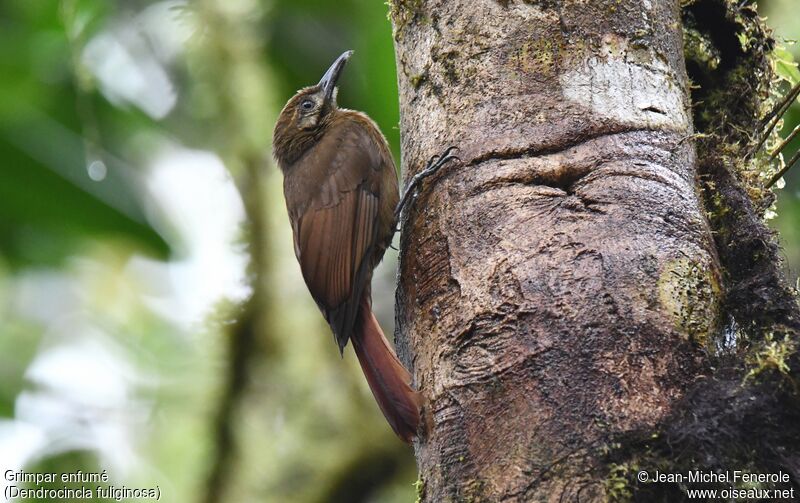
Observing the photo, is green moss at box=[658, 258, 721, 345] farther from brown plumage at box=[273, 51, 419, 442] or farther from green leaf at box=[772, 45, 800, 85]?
green leaf at box=[772, 45, 800, 85]

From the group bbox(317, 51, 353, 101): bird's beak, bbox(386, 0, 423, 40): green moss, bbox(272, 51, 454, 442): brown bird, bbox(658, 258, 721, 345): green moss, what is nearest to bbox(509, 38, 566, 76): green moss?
bbox(386, 0, 423, 40): green moss

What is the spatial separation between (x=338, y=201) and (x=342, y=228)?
0.14 m

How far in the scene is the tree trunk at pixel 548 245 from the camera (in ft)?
6.59

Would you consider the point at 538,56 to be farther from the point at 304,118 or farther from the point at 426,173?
the point at 304,118

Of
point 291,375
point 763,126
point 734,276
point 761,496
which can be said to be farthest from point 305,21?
point 761,496

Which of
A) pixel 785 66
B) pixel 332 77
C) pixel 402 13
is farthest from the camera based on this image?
pixel 332 77

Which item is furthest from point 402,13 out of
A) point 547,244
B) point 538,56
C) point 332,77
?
point 332,77

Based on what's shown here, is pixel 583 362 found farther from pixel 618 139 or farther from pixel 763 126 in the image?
pixel 763 126

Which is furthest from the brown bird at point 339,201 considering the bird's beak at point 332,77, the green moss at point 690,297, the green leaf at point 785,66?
the green leaf at point 785,66

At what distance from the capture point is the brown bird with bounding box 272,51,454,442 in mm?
3314

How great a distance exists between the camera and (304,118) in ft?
13.9

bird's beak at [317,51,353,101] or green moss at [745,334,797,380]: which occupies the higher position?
bird's beak at [317,51,353,101]

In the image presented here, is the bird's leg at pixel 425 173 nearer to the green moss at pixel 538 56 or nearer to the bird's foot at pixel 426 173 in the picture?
the bird's foot at pixel 426 173

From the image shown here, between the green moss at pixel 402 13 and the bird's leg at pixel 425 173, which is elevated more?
the green moss at pixel 402 13
